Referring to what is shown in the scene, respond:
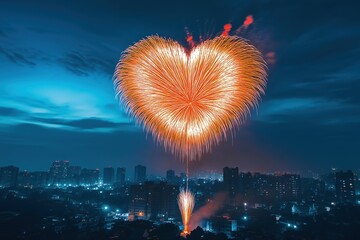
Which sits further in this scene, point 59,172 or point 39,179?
point 59,172

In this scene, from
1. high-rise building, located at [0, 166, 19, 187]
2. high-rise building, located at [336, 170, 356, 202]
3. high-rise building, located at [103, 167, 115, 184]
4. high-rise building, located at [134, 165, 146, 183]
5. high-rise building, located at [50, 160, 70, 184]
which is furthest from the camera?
high-rise building, located at [103, 167, 115, 184]

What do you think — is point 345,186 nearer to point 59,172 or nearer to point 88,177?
point 88,177

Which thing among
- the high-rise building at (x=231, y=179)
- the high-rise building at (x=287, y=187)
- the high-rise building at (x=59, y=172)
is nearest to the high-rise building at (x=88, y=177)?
the high-rise building at (x=59, y=172)

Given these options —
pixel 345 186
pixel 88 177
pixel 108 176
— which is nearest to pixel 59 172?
pixel 88 177

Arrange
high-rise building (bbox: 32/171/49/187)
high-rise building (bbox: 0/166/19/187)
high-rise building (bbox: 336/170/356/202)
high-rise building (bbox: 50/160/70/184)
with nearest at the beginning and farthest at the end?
high-rise building (bbox: 336/170/356/202)
high-rise building (bbox: 0/166/19/187)
high-rise building (bbox: 32/171/49/187)
high-rise building (bbox: 50/160/70/184)

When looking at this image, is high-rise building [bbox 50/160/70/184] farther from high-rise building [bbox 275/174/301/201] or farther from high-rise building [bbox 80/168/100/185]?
high-rise building [bbox 275/174/301/201]

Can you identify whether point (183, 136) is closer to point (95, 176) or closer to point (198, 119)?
point (198, 119)

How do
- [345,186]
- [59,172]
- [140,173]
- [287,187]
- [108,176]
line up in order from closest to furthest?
[345,186] < [287,187] < [140,173] < [59,172] < [108,176]

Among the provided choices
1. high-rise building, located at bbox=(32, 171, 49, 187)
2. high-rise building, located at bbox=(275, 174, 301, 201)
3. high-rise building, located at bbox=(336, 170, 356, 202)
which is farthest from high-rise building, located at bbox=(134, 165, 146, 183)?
high-rise building, located at bbox=(336, 170, 356, 202)
